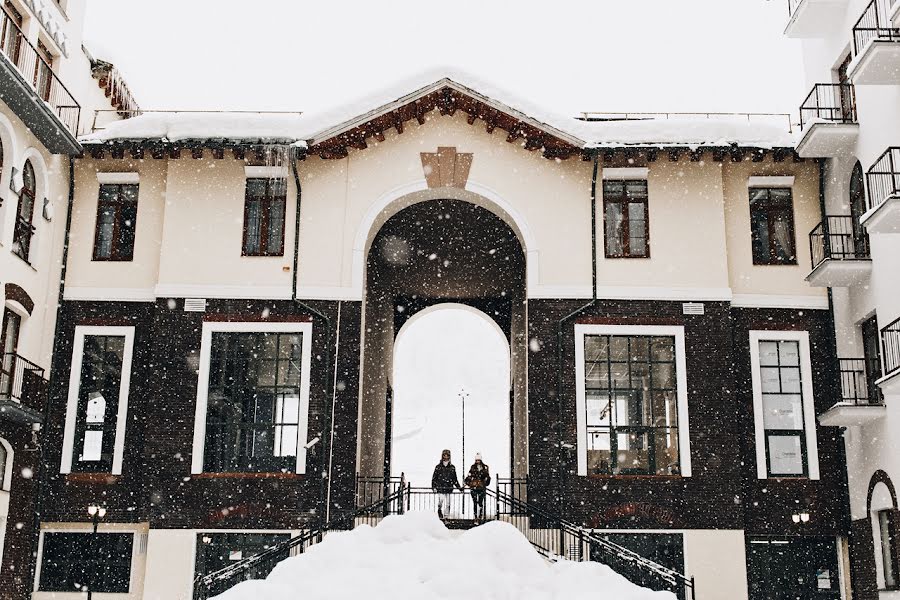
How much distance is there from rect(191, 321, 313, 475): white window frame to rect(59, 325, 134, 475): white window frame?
1.75 meters

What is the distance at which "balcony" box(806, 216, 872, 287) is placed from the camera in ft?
69.5

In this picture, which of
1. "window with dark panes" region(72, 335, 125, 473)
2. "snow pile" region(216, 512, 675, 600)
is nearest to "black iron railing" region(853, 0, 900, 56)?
"snow pile" region(216, 512, 675, 600)

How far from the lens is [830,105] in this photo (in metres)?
22.9

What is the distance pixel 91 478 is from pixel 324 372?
550cm

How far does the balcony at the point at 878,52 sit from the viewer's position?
18141 mm

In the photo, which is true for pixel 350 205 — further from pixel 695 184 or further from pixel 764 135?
pixel 764 135

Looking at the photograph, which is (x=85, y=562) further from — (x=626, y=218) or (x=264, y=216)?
(x=626, y=218)

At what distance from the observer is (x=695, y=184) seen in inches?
910

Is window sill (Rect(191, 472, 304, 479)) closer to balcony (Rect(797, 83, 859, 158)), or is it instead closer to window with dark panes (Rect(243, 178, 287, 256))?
window with dark panes (Rect(243, 178, 287, 256))

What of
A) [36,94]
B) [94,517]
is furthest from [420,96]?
[94,517]

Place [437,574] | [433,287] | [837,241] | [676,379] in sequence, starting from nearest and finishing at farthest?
[437,574]
[676,379]
[837,241]
[433,287]

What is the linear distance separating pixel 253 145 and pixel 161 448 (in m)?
6.86

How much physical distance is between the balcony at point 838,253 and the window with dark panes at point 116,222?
50.6ft

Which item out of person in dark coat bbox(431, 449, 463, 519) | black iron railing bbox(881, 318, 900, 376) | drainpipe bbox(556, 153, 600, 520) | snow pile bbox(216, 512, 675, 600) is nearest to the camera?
snow pile bbox(216, 512, 675, 600)
